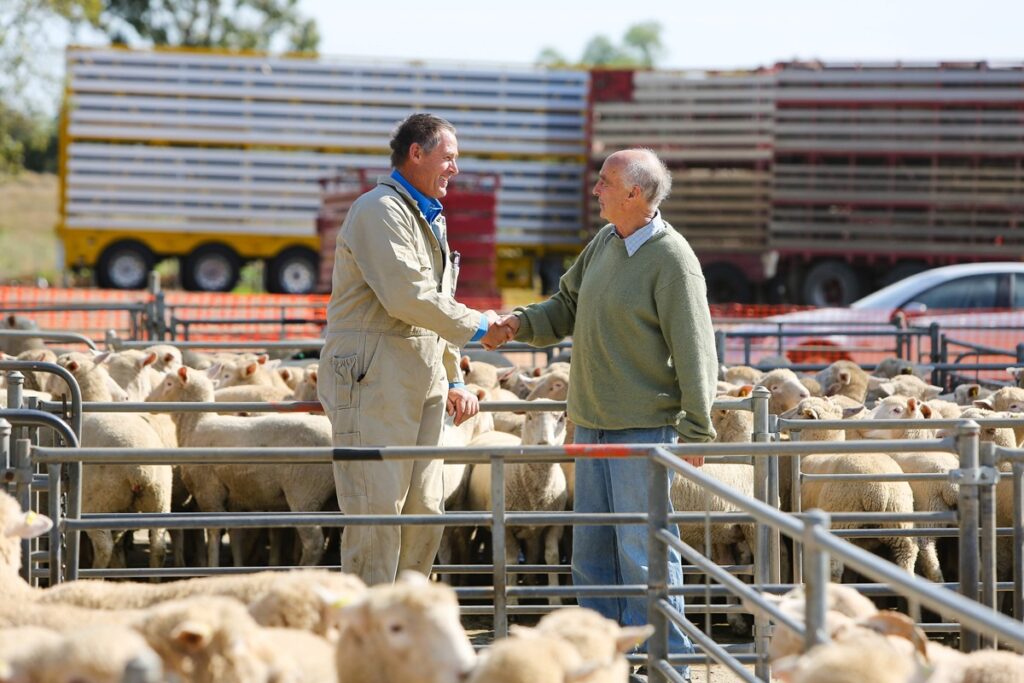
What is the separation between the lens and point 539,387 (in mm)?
9367

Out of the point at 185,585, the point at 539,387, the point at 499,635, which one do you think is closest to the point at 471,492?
the point at 539,387

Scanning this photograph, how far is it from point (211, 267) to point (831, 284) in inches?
428

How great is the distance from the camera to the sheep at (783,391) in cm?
905

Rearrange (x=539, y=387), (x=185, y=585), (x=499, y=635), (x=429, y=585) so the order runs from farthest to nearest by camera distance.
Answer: (x=539, y=387)
(x=499, y=635)
(x=185, y=585)
(x=429, y=585)

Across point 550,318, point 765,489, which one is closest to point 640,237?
point 550,318

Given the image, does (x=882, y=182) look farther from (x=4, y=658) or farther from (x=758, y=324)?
(x=4, y=658)

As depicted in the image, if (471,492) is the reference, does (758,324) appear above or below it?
above

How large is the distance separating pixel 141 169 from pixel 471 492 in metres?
18.8

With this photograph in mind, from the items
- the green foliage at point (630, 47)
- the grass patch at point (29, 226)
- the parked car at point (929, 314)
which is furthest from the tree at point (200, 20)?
the green foliage at point (630, 47)

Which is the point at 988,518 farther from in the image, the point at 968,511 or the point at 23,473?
the point at 23,473

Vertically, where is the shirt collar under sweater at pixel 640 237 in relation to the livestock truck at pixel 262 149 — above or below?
below

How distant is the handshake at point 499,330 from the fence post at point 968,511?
5.80 ft

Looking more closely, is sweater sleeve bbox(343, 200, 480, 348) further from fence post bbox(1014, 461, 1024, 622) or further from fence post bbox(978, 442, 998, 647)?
fence post bbox(1014, 461, 1024, 622)

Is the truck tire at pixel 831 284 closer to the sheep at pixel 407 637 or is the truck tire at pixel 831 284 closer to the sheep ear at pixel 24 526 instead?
the sheep ear at pixel 24 526
